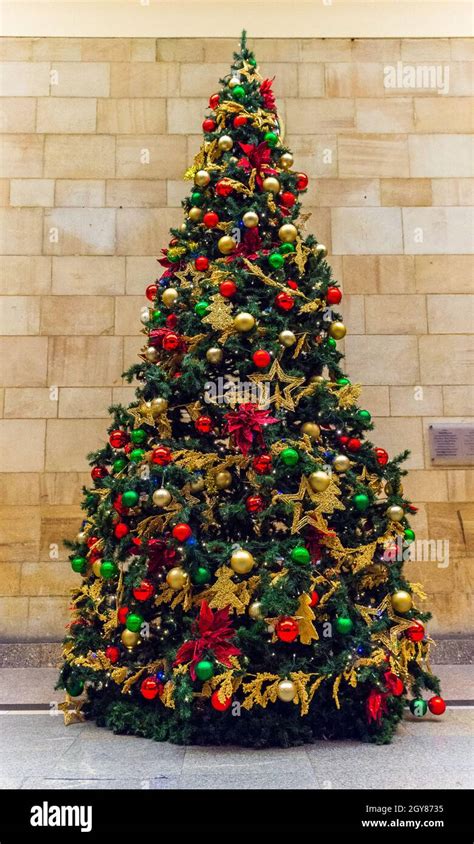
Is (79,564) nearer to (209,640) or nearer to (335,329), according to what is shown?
(209,640)

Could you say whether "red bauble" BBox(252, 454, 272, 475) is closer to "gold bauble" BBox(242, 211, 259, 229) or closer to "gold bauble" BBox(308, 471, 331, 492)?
"gold bauble" BBox(308, 471, 331, 492)

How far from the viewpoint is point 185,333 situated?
4.51 meters

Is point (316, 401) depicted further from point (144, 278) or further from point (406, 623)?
point (144, 278)

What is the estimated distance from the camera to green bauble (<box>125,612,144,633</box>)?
4.01m

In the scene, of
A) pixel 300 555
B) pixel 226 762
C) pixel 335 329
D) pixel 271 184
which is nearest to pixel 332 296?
pixel 335 329

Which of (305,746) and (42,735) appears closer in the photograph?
(305,746)

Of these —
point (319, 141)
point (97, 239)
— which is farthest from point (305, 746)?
point (319, 141)

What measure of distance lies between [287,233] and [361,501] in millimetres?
1996

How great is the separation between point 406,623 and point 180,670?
1487mm

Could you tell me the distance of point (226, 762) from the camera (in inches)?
136

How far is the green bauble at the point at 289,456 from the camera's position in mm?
3980

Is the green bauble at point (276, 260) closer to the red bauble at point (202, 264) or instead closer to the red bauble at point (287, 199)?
the red bauble at point (202, 264)

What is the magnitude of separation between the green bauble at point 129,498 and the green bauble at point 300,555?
103cm

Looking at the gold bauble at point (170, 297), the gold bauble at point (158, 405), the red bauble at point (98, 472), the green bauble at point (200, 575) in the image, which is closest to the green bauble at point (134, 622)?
the green bauble at point (200, 575)
